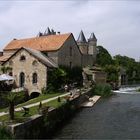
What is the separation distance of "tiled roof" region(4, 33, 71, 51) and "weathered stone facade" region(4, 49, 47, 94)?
6862 mm

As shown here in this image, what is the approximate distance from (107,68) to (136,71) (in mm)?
39508

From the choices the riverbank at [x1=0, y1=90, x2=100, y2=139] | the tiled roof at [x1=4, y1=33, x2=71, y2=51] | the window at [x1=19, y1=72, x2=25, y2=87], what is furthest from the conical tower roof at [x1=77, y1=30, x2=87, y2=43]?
the riverbank at [x1=0, y1=90, x2=100, y2=139]

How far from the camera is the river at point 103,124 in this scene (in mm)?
27812

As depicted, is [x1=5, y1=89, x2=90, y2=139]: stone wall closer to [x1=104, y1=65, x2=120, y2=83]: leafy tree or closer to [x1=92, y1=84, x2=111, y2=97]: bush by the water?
[x1=92, y1=84, x2=111, y2=97]: bush by the water

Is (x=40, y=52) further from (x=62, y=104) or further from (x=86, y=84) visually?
(x=62, y=104)

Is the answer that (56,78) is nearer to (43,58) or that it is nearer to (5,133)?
(43,58)

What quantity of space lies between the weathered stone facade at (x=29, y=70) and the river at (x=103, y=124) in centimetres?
922

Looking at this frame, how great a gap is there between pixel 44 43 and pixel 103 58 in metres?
49.5

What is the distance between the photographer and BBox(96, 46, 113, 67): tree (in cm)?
10611

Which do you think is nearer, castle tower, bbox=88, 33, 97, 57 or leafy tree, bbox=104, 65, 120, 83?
Answer: leafy tree, bbox=104, 65, 120, 83

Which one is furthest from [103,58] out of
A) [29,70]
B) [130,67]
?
[29,70]

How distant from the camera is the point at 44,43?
202 feet

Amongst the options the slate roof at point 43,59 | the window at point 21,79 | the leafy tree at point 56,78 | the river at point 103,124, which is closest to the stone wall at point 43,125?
the river at point 103,124

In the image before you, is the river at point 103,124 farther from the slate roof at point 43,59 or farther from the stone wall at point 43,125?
the slate roof at point 43,59
